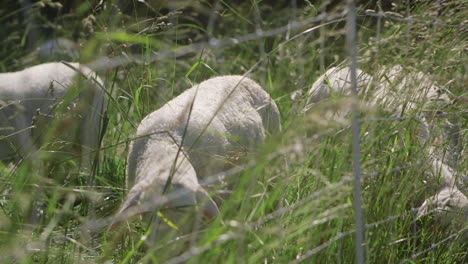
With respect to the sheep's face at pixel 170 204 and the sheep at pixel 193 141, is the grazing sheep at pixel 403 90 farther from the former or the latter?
the sheep's face at pixel 170 204

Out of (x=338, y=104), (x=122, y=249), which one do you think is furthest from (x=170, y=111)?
(x=338, y=104)

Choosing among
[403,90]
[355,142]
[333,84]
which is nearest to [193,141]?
[333,84]

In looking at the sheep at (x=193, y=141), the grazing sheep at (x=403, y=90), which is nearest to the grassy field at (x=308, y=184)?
the grazing sheep at (x=403, y=90)

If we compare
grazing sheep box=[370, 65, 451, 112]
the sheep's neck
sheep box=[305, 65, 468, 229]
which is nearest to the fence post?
sheep box=[305, 65, 468, 229]

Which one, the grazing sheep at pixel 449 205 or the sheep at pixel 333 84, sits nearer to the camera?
the sheep at pixel 333 84

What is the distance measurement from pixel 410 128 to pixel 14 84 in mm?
2936

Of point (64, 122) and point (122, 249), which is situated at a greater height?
point (64, 122)

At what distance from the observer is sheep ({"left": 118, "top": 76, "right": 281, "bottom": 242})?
231 centimetres

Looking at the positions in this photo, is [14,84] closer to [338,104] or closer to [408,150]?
[408,150]

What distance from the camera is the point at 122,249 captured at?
258 cm

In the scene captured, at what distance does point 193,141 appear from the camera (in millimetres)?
2988

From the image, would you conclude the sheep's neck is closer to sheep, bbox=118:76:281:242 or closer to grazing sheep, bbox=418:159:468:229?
sheep, bbox=118:76:281:242

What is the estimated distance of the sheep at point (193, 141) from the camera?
2.31m

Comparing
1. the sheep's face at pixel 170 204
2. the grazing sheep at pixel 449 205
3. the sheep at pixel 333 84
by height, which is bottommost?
the grazing sheep at pixel 449 205
